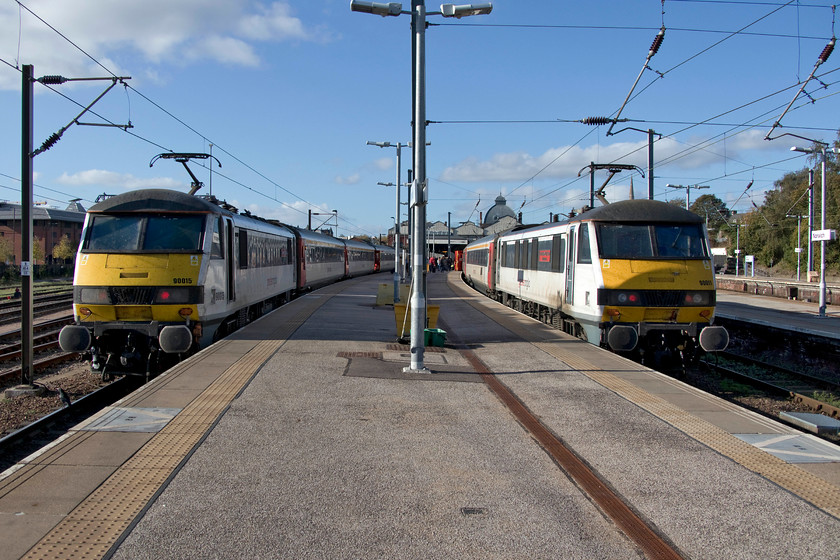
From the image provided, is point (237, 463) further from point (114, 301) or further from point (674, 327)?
point (674, 327)

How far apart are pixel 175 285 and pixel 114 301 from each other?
0.99 metres

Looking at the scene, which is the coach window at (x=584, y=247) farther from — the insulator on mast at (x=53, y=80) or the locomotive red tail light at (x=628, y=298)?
the insulator on mast at (x=53, y=80)

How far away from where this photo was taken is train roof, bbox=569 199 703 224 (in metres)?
12.5

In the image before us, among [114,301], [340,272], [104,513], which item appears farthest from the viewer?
[340,272]

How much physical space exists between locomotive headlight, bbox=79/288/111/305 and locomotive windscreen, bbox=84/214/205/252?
725mm

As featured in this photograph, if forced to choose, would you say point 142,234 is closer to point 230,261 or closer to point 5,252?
point 230,261

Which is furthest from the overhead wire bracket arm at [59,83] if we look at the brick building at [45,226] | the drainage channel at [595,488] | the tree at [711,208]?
the tree at [711,208]

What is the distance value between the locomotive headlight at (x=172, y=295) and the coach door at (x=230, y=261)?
210 centimetres

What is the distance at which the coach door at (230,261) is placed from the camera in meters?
13.4

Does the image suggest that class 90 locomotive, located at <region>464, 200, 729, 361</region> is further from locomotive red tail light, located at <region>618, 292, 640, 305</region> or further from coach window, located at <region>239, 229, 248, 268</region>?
Answer: coach window, located at <region>239, 229, 248, 268</region>

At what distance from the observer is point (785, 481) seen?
552cm

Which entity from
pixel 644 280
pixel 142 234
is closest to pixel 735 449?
pixel 644 280

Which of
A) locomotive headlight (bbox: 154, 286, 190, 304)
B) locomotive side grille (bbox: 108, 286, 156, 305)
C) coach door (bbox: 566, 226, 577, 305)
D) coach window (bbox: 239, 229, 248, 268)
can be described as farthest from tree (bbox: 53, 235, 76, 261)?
coach door (bbox: 566, 226, 577, 305)

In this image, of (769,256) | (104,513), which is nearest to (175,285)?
(104,513)
